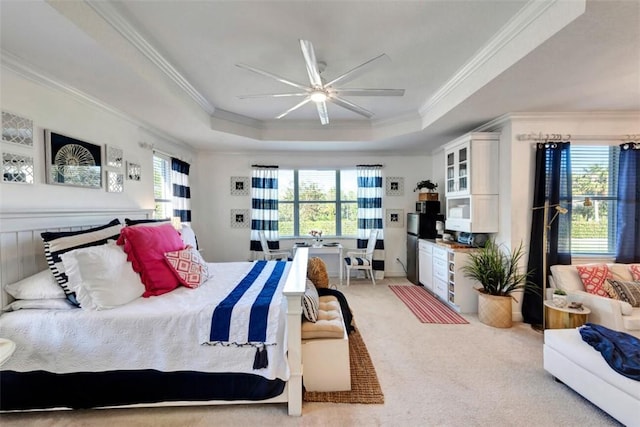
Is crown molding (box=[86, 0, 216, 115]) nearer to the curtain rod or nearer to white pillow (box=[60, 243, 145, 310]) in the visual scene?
white pillow (box=[60, 243, 145, 310])

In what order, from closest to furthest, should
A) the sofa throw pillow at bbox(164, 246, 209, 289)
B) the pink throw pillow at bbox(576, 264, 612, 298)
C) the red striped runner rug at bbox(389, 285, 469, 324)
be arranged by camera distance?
the sofa throw pillow at bbox(164, 246, 209, 289) → the pink throw pillow at bbox(576, 264, 612, 298) → the red striped runner rug at bbox(389, 285, 469, 324)

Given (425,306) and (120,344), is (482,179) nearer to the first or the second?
(425,306)

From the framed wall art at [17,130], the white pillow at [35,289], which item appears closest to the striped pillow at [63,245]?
the white pillow at [35,289]

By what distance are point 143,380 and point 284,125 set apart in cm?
352

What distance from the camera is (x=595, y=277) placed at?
2.78m

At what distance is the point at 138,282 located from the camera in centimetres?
212

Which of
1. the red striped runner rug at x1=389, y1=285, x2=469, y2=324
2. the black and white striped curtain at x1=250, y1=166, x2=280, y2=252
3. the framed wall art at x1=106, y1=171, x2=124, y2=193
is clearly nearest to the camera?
the framed wall art at x1=106, y1=171, x2=124, y2=193

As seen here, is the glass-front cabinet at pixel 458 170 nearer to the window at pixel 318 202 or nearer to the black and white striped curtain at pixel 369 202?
the black and white striped curtain at pixel 369 202

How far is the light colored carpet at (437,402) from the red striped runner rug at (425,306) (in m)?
0.49

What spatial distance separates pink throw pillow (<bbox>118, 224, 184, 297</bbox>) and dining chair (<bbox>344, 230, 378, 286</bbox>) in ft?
9.69

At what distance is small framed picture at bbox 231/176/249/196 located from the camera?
16.9ft

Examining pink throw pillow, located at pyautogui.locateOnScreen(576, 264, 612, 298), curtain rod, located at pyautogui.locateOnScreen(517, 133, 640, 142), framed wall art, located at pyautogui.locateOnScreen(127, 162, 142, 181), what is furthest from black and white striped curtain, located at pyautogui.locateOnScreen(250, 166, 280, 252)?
pink throw pillow, located at pyautogui.locateOnScreen(576, 264, 612, 298)

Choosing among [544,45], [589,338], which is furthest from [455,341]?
[544,45]

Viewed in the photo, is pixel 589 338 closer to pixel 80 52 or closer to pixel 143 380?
pixel 143 380
